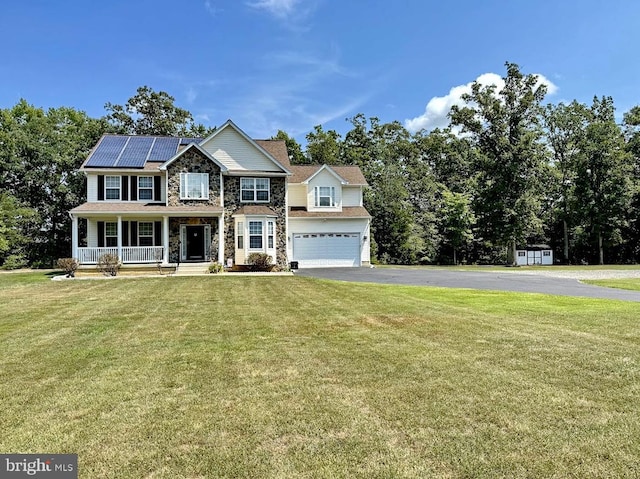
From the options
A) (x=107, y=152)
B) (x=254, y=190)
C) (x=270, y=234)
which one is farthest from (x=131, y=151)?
(x=270, y=234)

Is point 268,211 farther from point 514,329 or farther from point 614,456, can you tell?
point 614,456

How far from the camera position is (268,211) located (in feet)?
81.1

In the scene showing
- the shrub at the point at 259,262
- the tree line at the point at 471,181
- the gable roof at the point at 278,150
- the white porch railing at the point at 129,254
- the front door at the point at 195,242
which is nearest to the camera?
the white porch railing at the point at 129,254

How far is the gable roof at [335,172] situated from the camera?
2934 centimetres

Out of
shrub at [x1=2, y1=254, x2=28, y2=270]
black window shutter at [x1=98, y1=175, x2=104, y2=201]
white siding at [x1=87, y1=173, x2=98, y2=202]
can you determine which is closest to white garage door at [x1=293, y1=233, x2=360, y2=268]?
black window shutter at [x1=98, y1=175, x2=104, y2=201]

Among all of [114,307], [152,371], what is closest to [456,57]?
[114,307]

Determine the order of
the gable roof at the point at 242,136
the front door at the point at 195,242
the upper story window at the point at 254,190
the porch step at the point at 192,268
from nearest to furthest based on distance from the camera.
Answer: the porch step at the point at 192,268, the front door at the point at 195,242, the gable roof at the point at 242,136, the upper story window at the point at 254,190

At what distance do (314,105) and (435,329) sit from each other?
25.2 m

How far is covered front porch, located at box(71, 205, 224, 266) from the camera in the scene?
23.3m

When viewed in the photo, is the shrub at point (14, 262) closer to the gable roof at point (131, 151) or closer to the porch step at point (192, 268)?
the gable roof at point (131, 151)

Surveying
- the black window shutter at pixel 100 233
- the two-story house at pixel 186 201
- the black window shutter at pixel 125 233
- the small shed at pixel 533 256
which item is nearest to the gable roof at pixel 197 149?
the two-story house at pixel 186 201

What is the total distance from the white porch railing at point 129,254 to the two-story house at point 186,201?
0.16 ft

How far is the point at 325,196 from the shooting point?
29109mm

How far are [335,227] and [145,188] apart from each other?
40.6 feet
